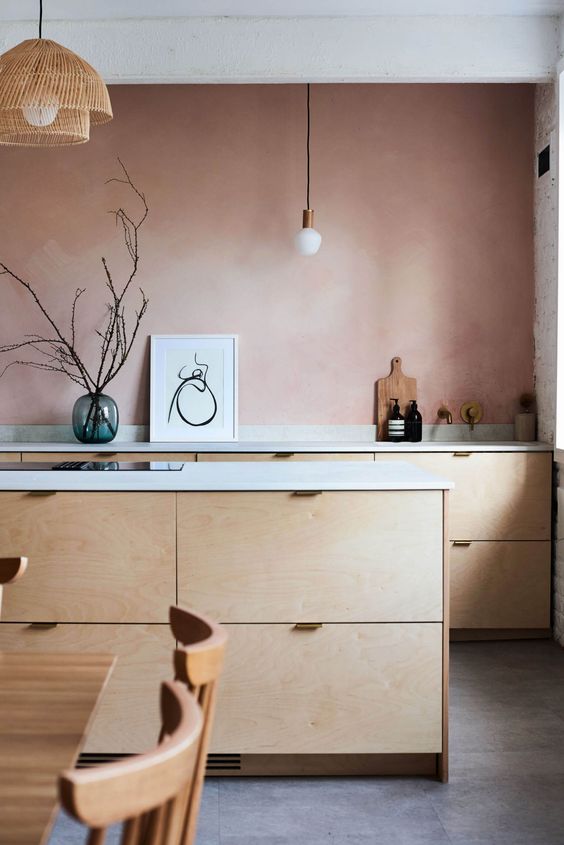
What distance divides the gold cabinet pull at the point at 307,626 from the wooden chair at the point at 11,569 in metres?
1.03

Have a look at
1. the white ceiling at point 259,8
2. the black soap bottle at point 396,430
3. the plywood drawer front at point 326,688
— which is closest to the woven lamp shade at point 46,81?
the plywood drawer front at point 326,688

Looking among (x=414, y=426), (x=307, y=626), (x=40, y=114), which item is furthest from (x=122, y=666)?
(x=414, y=426)

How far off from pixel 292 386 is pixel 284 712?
261cm

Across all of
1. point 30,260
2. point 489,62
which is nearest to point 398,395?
point 489,62

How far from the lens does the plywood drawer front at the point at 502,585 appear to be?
4.40 m

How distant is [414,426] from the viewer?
491 cm

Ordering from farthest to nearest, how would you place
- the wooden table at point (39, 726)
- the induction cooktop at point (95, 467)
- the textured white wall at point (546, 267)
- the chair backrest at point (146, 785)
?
the textured white wall at point (546, 267) → the induction cooktop at point (95, 467) → the wooden table at point (39, 726) → the chair backrest at point (146, 785)

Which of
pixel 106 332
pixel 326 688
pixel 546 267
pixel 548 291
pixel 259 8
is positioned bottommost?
pixel 326 688

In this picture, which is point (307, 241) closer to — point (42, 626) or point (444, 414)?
point (444, 414)

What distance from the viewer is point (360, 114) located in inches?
196

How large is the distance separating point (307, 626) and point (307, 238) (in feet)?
8.65

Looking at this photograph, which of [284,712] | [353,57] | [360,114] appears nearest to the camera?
[284,712]

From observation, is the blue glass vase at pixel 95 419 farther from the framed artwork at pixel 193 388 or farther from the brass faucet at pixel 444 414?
the brass faucet at pixel 444 414

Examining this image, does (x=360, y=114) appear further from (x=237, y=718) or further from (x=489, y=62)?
(x=237, y=718)
